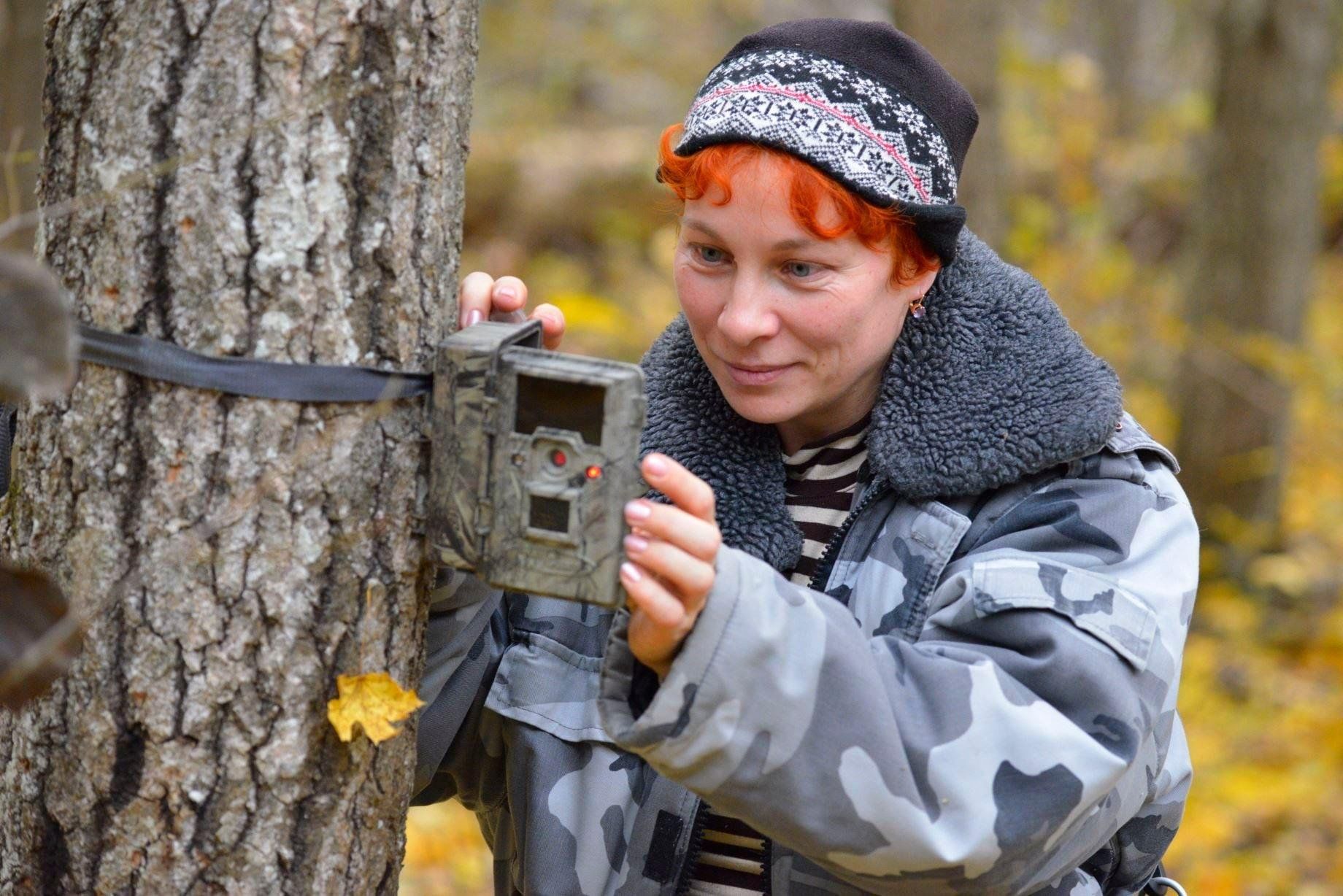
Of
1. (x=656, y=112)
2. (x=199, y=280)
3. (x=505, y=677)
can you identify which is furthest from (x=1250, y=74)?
(x=656, y=112)

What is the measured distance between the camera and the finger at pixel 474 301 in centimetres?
191

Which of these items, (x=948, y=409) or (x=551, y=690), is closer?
(x=948, y=409)

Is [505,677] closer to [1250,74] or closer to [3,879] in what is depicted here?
[3,879]

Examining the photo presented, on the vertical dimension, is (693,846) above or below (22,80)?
below

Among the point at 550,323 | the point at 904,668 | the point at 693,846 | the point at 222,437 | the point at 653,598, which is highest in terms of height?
the point at 550,323

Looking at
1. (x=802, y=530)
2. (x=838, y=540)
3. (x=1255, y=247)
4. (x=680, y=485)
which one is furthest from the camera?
(x=1255, y=247)

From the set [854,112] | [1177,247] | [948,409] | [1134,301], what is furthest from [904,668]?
[1177,247]

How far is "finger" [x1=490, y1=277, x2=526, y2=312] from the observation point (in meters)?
1.92

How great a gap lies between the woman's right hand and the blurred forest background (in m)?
0.49

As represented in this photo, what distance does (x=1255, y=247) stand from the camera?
710cm

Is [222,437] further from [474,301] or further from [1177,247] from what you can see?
[1177,247]

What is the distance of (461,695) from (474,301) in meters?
0.63

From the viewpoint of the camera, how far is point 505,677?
212 centimetres

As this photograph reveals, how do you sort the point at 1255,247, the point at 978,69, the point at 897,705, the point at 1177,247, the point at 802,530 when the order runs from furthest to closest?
the point at 1177,247
the point at 1255,247
the point at 978,69
the point at 802,530
the point at 897,705
